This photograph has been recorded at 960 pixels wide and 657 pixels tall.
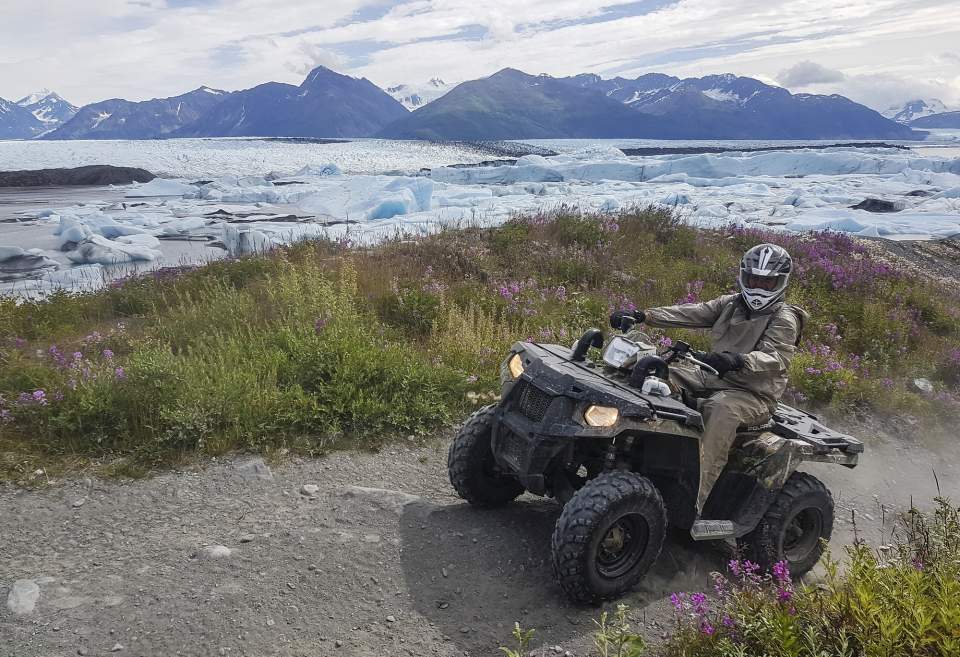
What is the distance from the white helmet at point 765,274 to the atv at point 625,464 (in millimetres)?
655

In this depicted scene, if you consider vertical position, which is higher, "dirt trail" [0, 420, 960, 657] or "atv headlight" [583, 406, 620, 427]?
"atv headlight" [583, 406, 620, 427]

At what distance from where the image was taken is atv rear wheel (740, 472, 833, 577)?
3896 millimetres

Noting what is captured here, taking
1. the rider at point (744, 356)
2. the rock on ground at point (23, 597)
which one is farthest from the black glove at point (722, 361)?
the rock on ground at point (23, 597)

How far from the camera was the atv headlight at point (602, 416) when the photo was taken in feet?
10.6

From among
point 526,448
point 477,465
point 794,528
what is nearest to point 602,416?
point 526,448

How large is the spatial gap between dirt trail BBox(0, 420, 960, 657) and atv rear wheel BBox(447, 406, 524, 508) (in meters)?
0.17

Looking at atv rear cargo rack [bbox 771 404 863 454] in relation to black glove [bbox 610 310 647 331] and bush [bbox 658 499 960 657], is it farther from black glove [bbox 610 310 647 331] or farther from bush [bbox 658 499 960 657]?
black glove [bbox 610 310 647 331]

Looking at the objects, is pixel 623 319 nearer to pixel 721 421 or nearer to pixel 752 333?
pixel 721 421

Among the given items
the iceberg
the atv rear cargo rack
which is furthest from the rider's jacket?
the iceberg

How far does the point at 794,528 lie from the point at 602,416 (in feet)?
6.37


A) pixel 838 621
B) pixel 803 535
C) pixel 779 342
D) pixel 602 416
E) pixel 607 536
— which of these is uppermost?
pixel 779 342

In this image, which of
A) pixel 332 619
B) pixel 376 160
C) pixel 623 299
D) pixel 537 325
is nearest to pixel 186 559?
pixel 332 619

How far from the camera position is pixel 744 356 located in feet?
11.9

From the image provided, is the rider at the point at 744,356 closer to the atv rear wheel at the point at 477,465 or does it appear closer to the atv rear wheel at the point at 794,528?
the atv rear wheel at the point at 794,528
